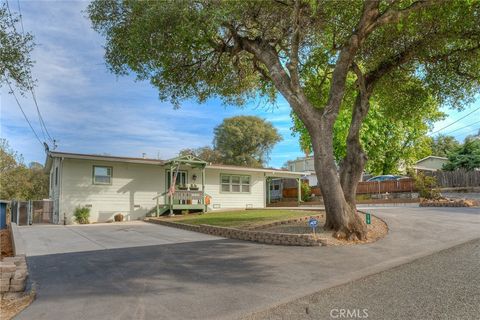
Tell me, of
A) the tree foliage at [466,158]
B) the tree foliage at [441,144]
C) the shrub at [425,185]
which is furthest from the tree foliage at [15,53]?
the tree foliage at [441,144]

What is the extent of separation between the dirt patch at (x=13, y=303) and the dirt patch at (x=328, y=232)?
622 centimetres

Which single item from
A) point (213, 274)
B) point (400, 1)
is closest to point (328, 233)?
point (213, 274)

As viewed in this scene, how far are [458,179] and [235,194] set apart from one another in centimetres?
1553

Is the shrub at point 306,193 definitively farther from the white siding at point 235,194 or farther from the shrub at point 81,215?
the shrub at point 81,215

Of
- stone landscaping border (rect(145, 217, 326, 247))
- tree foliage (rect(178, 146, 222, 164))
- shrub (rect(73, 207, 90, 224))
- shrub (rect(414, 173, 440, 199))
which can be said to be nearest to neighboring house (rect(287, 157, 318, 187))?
tree foliage (rect(178, 146, 222, 164))

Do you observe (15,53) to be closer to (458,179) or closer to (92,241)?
(92,241)

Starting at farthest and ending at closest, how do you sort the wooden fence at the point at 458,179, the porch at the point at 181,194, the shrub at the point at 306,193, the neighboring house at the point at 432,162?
1. the neighboring house at the point at 432,162
2. the shrub at the point at 306,193
3. the wooden fence at the point at 458,179
4. the porch at the point at 181,194

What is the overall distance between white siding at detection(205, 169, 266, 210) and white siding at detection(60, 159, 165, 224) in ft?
10.5

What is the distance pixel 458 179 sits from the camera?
25.9 metres

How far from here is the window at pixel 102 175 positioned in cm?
1844

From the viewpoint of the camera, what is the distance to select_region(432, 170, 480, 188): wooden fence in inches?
991

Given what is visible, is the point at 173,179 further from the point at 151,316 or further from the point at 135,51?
the point at 151,316

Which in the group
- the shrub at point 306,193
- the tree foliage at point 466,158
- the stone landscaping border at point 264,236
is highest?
the tree foliage at point 466,158

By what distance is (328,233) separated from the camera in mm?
9625
